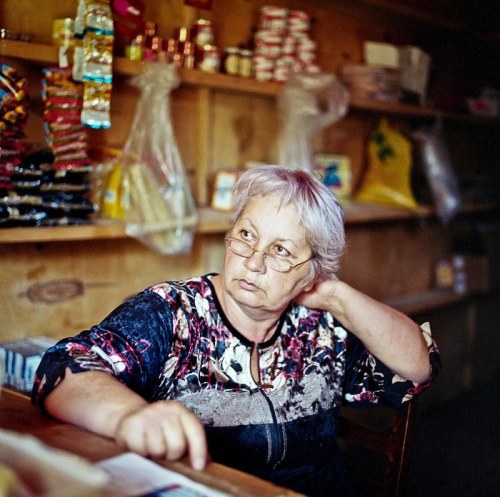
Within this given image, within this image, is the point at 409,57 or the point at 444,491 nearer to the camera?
the point at 444,491

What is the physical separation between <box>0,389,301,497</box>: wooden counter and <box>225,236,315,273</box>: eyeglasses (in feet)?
1.82

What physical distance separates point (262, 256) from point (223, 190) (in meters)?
1.01

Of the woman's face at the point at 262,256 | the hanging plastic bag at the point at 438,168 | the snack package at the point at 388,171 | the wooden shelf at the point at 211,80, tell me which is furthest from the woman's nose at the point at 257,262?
the hanging plastic bag at the point at 438,168

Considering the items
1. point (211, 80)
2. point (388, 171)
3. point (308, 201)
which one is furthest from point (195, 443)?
point (388, 171)

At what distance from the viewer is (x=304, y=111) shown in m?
2.64

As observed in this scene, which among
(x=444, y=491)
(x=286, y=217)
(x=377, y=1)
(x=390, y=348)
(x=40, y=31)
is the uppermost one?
(x=377, y=1)

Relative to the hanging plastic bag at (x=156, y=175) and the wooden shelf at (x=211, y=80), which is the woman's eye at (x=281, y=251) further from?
the wooden shelf at (x=211, y=80)

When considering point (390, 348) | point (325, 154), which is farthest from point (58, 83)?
point (325, 154)

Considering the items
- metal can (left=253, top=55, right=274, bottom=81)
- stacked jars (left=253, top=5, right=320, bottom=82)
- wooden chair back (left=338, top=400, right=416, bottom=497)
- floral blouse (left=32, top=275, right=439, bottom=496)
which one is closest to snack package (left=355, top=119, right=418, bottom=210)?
stacked jars (left=253, top=5, right=320, bottom=82)

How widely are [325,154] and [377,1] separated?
70cm

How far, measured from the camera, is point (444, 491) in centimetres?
293

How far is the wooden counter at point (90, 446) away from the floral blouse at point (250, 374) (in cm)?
12

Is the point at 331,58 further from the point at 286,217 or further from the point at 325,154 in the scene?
the point at 286,217

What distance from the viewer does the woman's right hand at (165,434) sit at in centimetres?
86
